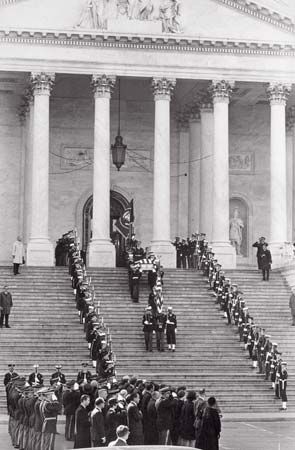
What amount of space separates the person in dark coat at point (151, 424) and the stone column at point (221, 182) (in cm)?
2665

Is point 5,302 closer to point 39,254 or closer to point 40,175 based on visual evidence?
point 39,254

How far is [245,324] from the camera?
126 feet

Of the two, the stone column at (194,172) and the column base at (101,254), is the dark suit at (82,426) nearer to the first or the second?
the column base at (101,254)

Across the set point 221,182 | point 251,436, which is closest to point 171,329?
point 251,436

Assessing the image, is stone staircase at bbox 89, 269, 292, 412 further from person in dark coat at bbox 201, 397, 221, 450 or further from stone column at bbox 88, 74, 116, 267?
person in dark coat at bbox 201, 397, 221, 450

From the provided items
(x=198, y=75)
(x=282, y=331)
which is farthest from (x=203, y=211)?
(x=282, y=331)

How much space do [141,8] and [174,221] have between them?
12.2 m

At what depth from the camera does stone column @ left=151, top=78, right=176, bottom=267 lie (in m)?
48.4

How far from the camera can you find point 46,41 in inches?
1896

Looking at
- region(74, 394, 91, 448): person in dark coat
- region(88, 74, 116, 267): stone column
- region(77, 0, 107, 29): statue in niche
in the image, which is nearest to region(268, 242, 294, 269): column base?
region(88, 74, 116, 267): stone column

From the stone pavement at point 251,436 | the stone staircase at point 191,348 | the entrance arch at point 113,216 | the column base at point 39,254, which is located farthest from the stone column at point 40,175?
the stone pavement at point 251,436

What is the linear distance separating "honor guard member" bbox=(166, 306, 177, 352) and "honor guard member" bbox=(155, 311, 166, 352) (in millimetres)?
187

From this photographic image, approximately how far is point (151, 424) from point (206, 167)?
103ft

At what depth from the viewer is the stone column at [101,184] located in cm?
4766
